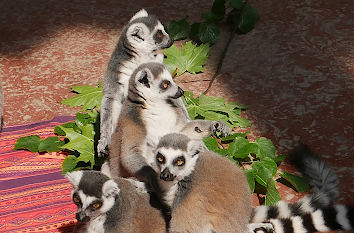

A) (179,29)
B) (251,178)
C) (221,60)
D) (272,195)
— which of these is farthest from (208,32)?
(272,195)

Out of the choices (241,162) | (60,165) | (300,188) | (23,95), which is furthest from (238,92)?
(23,95)

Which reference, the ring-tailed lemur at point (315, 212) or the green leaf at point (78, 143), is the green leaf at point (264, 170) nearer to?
the ring-tailed lemur at point (315, 212)

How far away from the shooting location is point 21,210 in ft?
12.0

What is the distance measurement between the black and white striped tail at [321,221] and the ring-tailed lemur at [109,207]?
72cm

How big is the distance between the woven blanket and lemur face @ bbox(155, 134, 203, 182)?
0.95 metres

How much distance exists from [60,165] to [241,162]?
4.68 ft

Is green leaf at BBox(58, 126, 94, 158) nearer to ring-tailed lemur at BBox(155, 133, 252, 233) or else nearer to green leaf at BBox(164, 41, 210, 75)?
ring-tailed lemur at BBox(155, 133, 252, 233)

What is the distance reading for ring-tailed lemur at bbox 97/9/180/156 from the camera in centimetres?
385

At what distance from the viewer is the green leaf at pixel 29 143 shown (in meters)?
4.24

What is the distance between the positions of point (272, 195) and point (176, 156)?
0.86 metres

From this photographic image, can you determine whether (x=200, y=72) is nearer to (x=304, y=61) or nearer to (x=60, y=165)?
(x=304, y=61)

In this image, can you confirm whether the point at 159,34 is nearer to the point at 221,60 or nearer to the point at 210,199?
the point at 221,60

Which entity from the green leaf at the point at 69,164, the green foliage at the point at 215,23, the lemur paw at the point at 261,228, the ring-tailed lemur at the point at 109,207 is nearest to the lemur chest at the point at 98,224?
the ring-tailed lemur at the point at 109,207

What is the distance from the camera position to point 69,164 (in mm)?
3949
